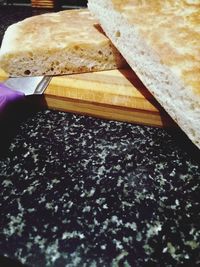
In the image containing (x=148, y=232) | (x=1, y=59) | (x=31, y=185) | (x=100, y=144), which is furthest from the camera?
(x=1, y=59)

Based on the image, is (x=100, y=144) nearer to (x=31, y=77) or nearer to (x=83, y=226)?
(x=83, y=226)

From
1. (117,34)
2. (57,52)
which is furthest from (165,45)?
(57,52)

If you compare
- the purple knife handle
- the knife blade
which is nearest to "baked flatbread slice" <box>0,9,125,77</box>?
the knife blade

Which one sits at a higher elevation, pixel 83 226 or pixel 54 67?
pixel 54 67

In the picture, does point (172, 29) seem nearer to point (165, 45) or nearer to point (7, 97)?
point (165, 45)

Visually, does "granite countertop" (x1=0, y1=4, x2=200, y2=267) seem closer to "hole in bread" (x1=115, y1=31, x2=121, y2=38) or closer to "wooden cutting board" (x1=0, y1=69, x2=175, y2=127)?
"wooden cutting board" (x1=0, y1=69, x2=175, y2=127)

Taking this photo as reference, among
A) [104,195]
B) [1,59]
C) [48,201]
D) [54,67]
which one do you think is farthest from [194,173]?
[1,59]
